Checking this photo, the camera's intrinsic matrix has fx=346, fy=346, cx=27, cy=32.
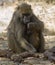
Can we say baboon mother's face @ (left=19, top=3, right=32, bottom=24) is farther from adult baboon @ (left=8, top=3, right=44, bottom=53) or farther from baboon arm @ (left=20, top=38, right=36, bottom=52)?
baboon arm @ (left=20, top=38, right=36, bottom=52)

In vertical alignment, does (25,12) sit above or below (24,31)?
above

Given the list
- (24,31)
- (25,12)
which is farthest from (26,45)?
(25,12)

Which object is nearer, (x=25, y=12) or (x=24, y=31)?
(x=25, y=12)

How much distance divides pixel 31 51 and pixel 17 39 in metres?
0.45

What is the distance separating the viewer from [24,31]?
7305mm

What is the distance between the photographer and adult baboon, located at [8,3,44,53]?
7.15m

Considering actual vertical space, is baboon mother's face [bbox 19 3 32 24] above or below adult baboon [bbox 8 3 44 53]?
above

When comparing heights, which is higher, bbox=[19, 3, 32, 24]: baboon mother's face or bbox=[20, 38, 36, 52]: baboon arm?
bbox=[19, 3, 32, 24]: baboon mother's face

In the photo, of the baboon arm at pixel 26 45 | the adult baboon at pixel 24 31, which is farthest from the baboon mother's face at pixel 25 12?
the baboon arm at pixel 26 45

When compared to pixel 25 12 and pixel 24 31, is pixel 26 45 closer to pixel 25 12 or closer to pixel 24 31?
pixel 24 31

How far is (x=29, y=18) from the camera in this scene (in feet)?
23.3

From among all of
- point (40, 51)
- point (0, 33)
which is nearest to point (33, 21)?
point (40, 51)

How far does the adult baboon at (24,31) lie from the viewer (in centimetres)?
715

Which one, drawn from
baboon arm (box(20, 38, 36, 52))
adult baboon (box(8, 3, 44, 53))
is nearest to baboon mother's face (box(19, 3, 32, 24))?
adult baboon (box(8, 3, 44, 53))
